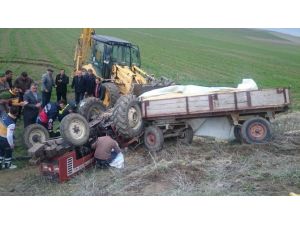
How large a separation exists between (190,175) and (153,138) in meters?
1.98

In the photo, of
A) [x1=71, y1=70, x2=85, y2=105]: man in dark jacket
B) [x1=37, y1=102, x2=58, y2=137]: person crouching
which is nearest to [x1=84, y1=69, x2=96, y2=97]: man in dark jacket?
[x1=71, y1=70, x2=85, y2=105]: man in dark jacket

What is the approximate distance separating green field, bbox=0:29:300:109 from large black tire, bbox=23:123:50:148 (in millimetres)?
6485

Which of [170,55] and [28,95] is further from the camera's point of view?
[170,55]

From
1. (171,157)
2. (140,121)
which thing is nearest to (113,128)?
(140,121)

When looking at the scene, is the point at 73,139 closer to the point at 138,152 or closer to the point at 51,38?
the point at 138,152

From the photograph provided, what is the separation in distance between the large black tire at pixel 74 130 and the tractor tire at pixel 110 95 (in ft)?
9.46

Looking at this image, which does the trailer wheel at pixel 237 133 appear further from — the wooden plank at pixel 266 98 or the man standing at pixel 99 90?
the man standing at pixel 99 90

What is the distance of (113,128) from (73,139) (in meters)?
1.19

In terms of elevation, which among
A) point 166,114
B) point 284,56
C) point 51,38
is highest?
point 51,38

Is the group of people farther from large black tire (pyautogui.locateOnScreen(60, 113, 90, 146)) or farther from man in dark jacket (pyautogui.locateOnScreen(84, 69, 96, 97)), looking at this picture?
large black tire (pyautogui.locateOnScreen(60, 113, 90, 146))

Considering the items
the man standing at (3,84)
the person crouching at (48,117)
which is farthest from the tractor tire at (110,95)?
the man standing at (3,84)

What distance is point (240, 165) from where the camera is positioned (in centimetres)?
907

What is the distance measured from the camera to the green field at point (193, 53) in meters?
17.5

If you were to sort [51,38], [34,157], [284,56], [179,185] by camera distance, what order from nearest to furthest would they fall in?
[179,185], [34,157], [284,56], [51,38]
